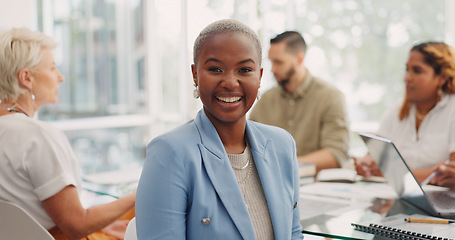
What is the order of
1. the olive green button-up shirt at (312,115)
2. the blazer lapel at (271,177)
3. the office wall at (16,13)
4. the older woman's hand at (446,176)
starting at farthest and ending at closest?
the office wall at (16,13) → the olive green button-up shirt at (312,115) → the older woman's hand at (446,176) → the blazer lapel at (271,177)

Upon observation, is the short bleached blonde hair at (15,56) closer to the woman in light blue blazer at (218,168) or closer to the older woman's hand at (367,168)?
the woman in light blue blazer at (218,168)

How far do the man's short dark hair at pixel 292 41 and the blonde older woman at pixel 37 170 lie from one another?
1.89 m

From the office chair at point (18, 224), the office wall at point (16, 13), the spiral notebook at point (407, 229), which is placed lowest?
the spiral notebook at point (407, 229)

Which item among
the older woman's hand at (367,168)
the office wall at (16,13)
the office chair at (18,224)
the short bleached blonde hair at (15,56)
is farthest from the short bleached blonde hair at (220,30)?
the office wall at (16,13)

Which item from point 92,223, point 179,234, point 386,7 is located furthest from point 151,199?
point 386,7

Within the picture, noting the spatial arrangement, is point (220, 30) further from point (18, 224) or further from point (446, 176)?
point (446, 176)

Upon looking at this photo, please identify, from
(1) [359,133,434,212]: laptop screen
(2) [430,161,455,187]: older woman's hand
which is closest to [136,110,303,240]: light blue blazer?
A: (1) [359,133,434,212]: laptop screen

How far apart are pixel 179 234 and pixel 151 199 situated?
116mm

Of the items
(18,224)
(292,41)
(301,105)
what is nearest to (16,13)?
(292,41)

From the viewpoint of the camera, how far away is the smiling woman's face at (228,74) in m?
1.26

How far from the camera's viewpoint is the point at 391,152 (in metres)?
1.85

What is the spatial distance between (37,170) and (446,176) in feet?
5.67

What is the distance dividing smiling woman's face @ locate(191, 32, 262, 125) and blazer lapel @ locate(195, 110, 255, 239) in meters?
0.08

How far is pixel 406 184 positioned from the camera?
1.90 meters
